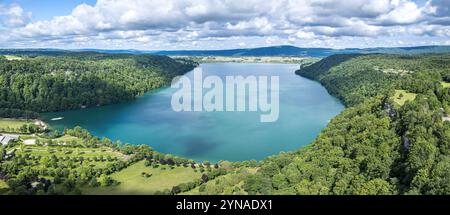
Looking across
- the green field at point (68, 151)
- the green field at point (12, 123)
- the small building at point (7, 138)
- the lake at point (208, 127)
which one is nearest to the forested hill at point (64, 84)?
the green field at point (12, 123)

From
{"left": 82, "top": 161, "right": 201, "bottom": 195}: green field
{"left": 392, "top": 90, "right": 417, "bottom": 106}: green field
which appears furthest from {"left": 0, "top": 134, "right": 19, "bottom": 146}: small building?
{"left": 392, "top": 90, "right": 417, "bottom": 106}: green field

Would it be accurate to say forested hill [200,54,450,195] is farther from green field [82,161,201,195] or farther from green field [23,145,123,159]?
green field [23,145,123,159]

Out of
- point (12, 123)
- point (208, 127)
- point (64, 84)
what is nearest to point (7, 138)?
point (12, 123)

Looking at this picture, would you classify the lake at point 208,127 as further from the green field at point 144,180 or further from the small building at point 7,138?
the small building at point 7,138

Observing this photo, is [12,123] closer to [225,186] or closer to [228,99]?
[228,99]

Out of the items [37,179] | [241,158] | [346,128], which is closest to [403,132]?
[346,128]
